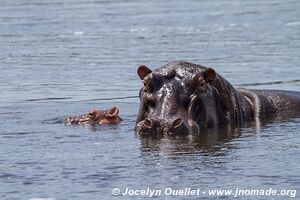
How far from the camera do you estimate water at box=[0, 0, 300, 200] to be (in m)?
9.16

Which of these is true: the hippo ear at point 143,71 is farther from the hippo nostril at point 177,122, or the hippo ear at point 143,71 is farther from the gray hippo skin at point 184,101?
the hippo nostril at point 177,122

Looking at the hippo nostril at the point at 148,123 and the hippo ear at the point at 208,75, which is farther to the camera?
the hippo ear at the point at 208,75

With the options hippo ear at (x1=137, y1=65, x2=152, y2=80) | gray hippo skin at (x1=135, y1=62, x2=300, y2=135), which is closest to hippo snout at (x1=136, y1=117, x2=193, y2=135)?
gray hippo skin at (x1=135, y1=62, x2=300, y2=135)

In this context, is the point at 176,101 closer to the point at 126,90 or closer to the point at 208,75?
the point at 208,75

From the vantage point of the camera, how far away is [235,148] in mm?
10461

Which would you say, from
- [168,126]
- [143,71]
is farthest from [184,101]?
[143,71]

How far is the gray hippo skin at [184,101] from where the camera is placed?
36.0 ft

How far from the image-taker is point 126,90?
14789 millimetres

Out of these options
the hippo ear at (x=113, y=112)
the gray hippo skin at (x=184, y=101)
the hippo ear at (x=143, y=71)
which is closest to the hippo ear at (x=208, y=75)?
the gray hippo skin at (x=184, y=101)

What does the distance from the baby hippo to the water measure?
15 cm

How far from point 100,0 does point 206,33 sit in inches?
448

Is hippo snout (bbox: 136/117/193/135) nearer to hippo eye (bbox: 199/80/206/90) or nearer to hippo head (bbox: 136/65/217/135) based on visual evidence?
hippo head (bbox: 136/65/217/135)

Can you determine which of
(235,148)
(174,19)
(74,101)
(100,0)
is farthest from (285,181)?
(100,0)

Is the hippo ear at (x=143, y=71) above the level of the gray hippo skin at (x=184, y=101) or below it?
above
